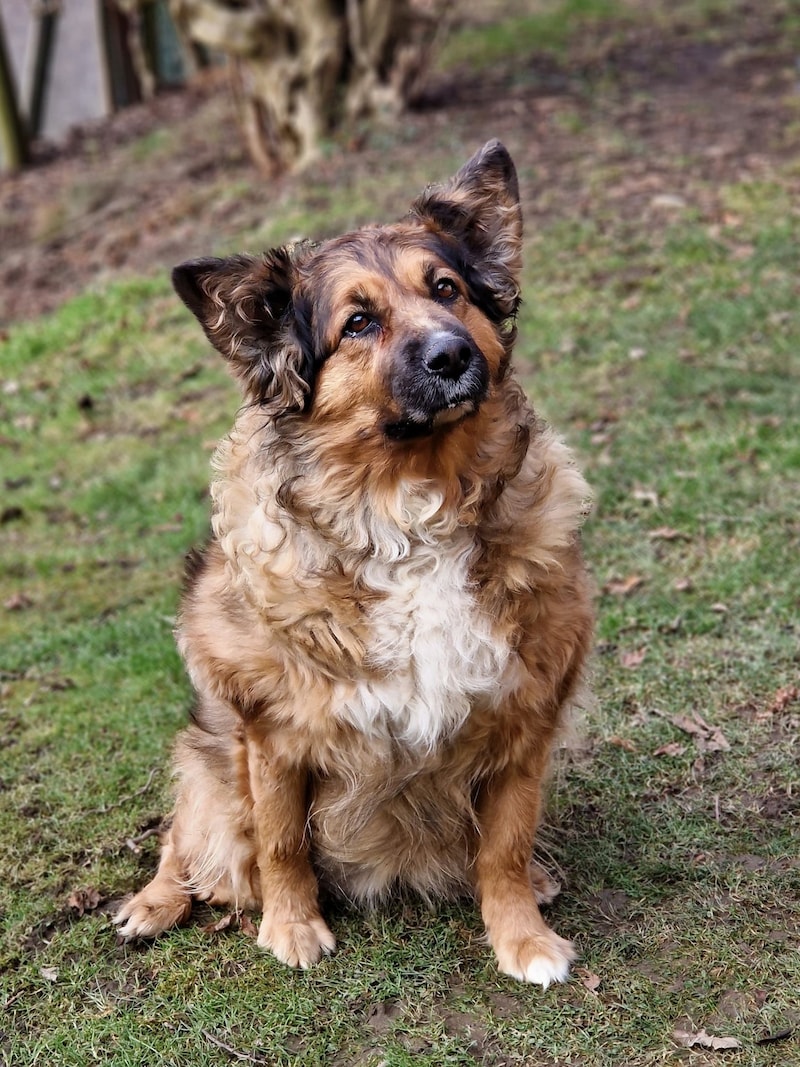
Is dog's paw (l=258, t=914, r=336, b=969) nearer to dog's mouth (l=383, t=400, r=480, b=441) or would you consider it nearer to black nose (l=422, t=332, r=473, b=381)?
dog's mouth (l=383, t=400, r=480, b=441)

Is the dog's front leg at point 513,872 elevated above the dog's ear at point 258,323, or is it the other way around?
the dog's ear at point 258,323

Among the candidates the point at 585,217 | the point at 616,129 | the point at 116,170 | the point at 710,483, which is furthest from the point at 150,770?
the point at 116,170

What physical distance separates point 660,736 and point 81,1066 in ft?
8.12

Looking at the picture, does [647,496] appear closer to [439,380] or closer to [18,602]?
[439,380]

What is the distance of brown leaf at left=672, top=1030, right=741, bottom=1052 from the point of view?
321 centimetres

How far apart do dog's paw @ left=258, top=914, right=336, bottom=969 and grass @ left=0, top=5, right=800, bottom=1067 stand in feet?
0.17

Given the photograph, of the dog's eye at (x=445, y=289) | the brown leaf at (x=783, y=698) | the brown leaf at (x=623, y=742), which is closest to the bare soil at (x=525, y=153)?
the brown leaf at (x=783, y=698)

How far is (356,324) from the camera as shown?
3.55 meters

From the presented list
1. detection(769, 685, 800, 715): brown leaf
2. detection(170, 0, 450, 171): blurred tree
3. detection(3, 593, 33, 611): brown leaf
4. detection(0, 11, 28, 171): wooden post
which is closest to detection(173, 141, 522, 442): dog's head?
detection(769, 685, 800, 715): brown leaf

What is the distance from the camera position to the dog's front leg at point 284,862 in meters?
3.59

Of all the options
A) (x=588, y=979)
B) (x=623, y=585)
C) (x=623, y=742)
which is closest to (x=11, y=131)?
(x=623, y=585)

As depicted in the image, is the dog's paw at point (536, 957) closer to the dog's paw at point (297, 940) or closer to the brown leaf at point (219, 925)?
the dog's paw at point (297, 940)

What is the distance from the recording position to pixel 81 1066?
3438 millimetres

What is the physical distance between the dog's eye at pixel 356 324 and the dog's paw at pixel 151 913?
1990 mm
